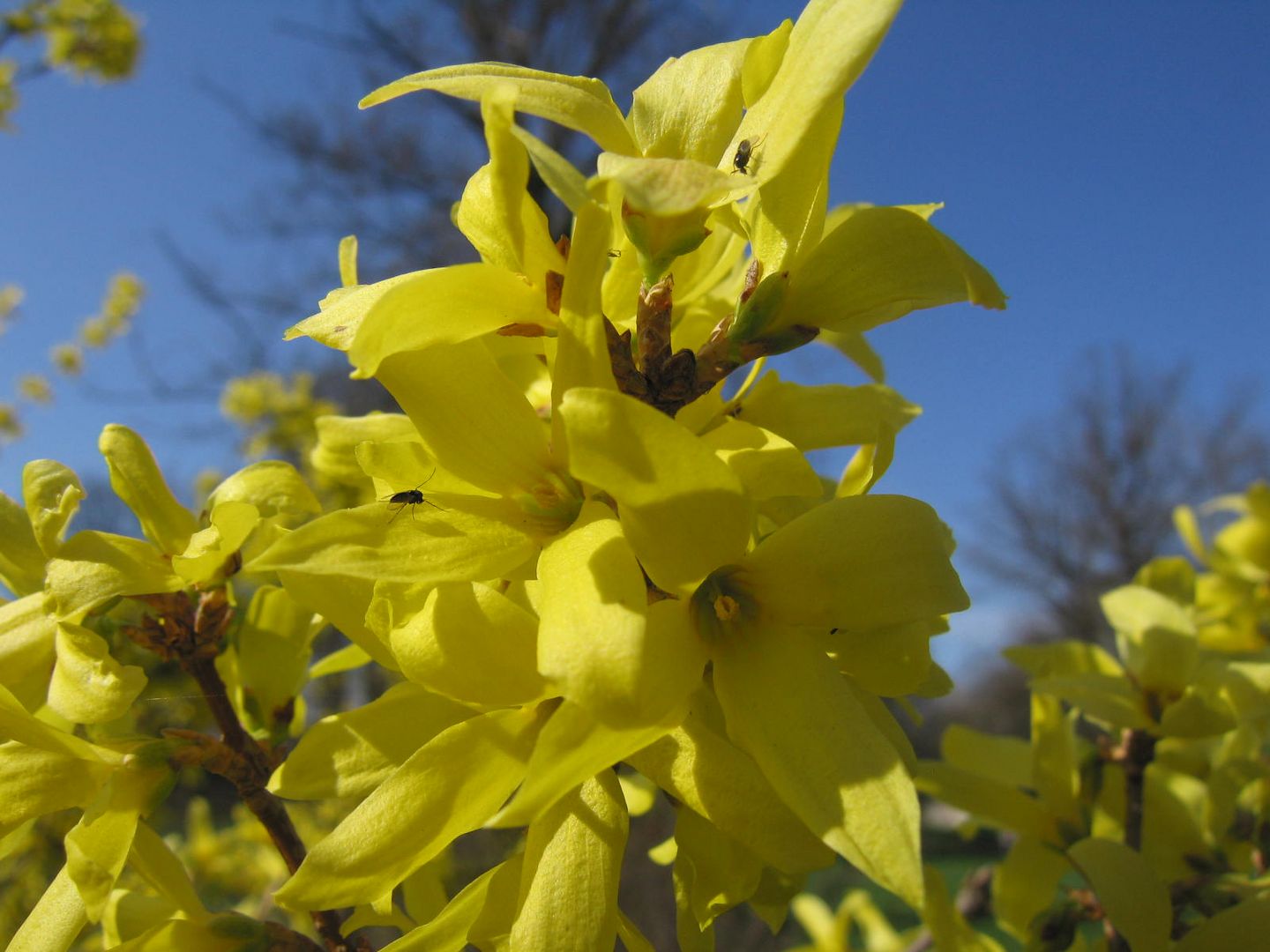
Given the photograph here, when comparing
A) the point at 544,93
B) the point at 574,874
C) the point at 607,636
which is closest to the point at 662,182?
the point at 544,93

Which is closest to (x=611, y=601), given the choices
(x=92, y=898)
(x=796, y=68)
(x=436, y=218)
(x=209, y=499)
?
(x=796, y=68)

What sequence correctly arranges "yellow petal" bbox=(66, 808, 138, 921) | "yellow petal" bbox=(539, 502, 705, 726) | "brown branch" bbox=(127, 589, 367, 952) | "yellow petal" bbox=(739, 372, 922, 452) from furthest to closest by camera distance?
"brown branch" bbox=(127, 589, 367, 952)
"yellow petal" bbox=(739, 372, 922, 452)
"yellow petal" bbox=(66, 808, 138, 921)
"yellow petal" bbox=(539, 502, 705, 726)

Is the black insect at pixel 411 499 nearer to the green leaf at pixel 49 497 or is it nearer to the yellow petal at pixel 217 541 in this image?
the yellow petal at pixel 217 541

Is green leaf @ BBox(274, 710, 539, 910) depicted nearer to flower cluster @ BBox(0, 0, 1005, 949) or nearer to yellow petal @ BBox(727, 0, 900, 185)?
flower cluster @ BBox(0, 0, 1005, 949)

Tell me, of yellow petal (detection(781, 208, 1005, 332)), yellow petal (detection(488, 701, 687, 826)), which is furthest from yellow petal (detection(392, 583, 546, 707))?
yellow petal (detection(781, 208, 1005, 332))

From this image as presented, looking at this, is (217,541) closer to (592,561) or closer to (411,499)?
(411,499)

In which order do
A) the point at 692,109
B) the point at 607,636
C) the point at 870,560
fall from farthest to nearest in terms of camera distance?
the point at 692,109, the point at 870,560, the point at 607,636

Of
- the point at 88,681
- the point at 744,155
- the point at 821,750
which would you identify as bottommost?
the point at 821,750
